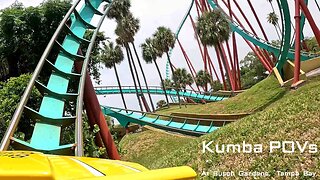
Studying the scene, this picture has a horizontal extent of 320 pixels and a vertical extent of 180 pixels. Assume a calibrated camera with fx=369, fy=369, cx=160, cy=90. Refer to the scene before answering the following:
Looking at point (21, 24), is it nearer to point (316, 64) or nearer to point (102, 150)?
point (102, 150)

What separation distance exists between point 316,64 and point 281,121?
17.5 metres

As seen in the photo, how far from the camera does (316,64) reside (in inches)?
1021

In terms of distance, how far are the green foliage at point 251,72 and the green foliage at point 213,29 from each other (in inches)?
987

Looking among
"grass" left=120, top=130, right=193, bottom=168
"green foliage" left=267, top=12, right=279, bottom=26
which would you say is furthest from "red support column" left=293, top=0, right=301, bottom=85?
"green foliage" left=267, top=12, right=279, bottom=26

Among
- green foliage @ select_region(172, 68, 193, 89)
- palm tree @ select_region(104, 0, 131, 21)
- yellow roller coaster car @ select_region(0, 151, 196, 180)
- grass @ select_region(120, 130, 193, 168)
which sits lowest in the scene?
grass @ select_region(120, 130, 193, 168)

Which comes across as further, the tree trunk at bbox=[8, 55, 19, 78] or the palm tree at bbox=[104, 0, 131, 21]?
the palm tree at bbox=[104, 0, 131, 21]

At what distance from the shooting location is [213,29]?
92.2 ft

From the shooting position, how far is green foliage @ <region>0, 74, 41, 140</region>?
10492 millimetres

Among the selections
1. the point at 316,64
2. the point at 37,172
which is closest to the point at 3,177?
the point at 37,172

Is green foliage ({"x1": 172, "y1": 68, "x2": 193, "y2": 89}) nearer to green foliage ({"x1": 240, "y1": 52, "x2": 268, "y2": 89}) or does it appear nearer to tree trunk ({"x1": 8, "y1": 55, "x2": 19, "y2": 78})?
green foliage ({"x1": 240, "y1": 52, "x2": 268, "y2": 89})

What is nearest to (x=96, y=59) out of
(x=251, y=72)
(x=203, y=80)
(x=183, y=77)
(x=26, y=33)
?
(x=26, y=33)

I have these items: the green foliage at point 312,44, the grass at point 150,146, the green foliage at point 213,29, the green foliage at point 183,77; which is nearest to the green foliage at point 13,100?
the grass at point 150,146

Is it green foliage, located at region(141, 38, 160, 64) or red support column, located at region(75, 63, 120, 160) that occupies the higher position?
green foliage, located at region(141, 38, 160, 64)

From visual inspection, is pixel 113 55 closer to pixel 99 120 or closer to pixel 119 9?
pixel 119 9
